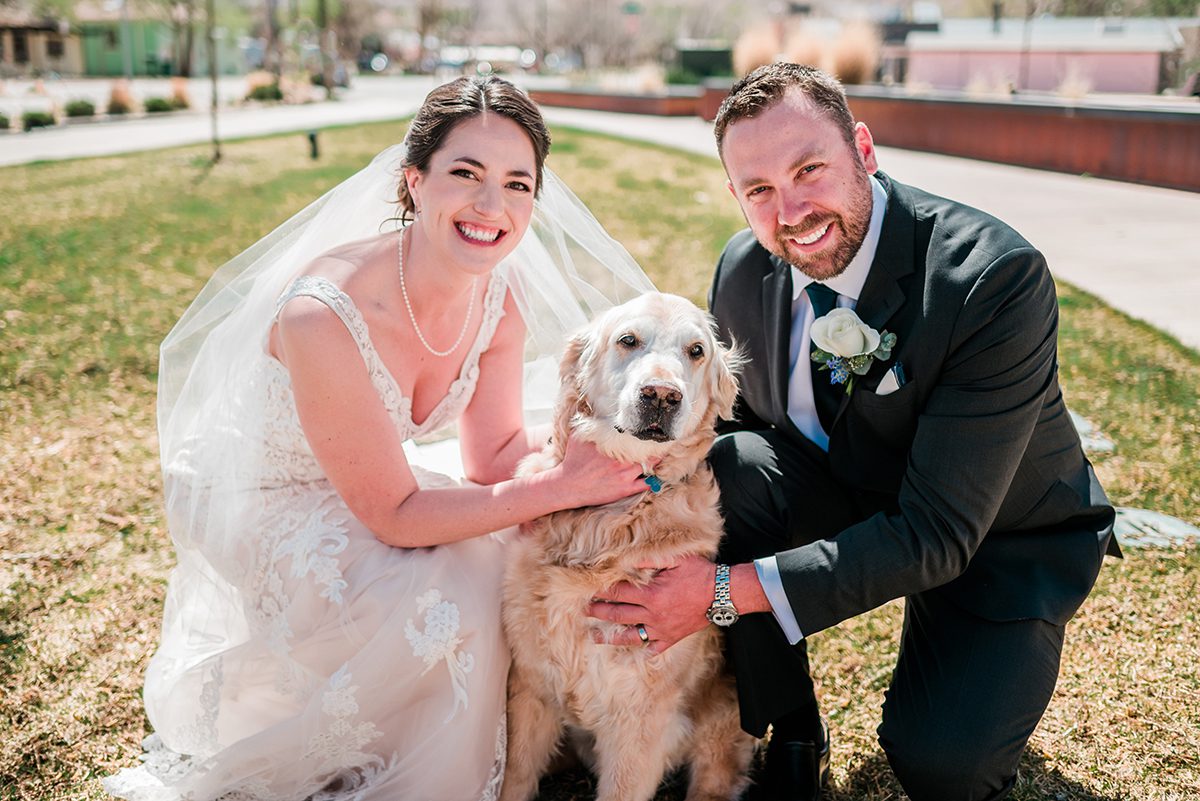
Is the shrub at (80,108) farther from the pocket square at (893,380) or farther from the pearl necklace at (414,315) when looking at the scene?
the pocket square at (893,380)

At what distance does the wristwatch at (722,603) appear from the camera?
2.77 metres

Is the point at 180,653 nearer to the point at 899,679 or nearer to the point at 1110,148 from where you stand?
the point at 899,679

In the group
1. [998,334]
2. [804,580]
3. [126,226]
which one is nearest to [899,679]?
[804,580]

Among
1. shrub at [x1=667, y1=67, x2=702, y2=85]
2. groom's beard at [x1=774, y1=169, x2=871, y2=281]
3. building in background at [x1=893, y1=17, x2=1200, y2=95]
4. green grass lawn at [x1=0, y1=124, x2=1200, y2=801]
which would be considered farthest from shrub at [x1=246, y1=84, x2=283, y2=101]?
groom's beard at [x1=774, y1=169, x2=871, y2=281]

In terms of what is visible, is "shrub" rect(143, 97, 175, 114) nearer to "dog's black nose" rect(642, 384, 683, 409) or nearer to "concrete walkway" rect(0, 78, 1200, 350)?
"concrete walkway" rect(0, 78, 1200, 350)

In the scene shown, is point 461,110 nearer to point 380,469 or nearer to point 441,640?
point 380,469

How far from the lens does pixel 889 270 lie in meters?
2.78

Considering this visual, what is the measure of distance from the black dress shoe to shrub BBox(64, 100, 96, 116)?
2970 centimetres

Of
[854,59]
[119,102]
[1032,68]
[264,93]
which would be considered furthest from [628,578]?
[264,93]

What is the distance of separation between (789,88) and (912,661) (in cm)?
177

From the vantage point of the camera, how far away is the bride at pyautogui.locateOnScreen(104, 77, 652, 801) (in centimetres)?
285

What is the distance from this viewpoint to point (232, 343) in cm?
330

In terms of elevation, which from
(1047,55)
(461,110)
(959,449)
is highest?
(1047,55)

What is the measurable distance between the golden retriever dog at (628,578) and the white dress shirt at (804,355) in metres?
0.24
